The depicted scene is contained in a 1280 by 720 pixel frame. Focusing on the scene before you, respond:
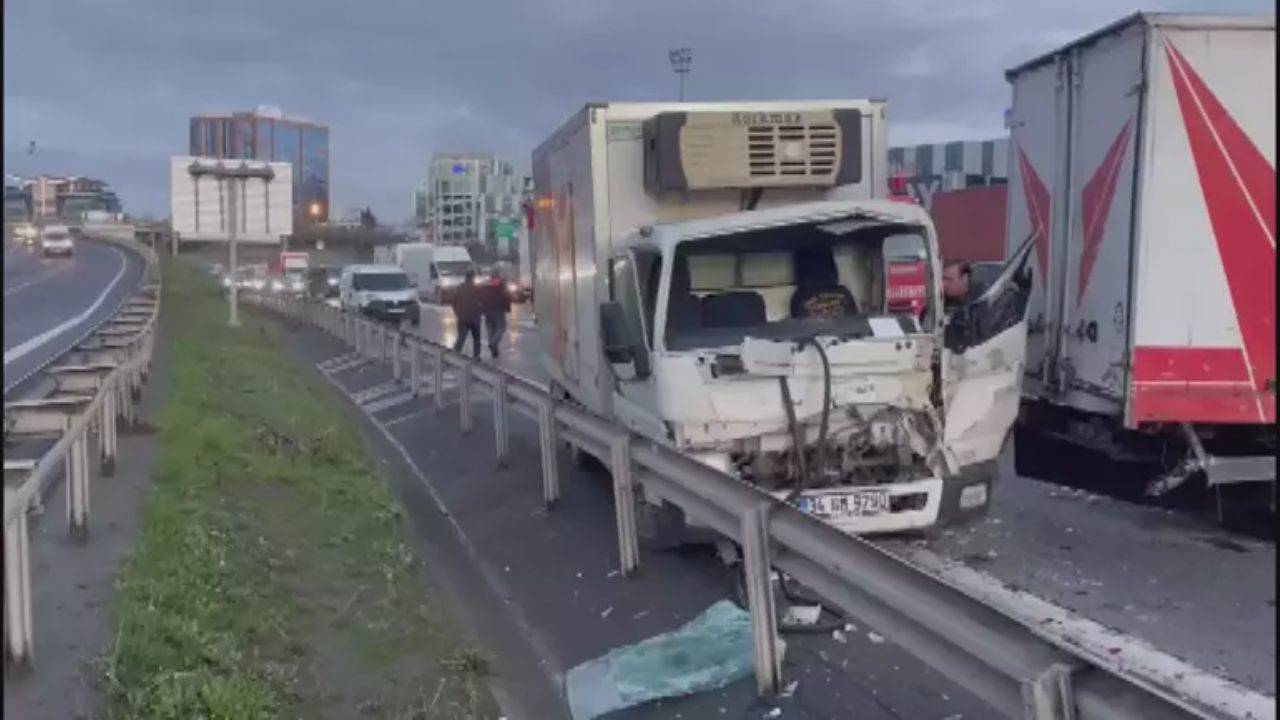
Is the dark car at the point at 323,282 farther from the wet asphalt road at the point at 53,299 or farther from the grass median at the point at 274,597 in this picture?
the grass median at the point at 274,597

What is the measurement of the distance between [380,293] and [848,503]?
3673 cm

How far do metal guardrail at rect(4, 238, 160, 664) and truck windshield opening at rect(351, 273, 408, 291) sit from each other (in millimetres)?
27567

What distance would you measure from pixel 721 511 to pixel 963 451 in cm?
256

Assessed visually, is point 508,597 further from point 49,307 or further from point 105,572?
point 49,307

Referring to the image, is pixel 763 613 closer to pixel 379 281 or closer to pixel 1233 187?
pixel 1233 187

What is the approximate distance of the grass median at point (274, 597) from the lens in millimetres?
5977

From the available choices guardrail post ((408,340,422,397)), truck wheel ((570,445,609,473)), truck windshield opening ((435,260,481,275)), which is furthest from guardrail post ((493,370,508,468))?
truck windshield opening ((435,260,481,275))

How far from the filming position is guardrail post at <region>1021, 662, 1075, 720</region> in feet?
12.3

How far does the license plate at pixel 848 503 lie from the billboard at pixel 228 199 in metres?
29.9

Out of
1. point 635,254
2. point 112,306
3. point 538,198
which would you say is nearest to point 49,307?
point 112,306

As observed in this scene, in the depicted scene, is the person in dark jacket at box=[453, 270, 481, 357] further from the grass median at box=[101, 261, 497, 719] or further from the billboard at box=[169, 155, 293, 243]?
the billboard at box=[169, 155, 293, 243]

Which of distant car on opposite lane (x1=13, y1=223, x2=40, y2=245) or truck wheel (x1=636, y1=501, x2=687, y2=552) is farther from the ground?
distant car on opposite lane (x1=13, y1=223, x2=40, y2=245)

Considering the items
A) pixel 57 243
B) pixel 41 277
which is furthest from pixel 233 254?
pixel 57 243

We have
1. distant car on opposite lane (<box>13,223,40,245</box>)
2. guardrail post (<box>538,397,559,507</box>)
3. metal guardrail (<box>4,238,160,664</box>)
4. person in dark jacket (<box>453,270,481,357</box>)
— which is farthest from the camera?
distant car on opposite lane (<box>13,223,40,245</box>)
